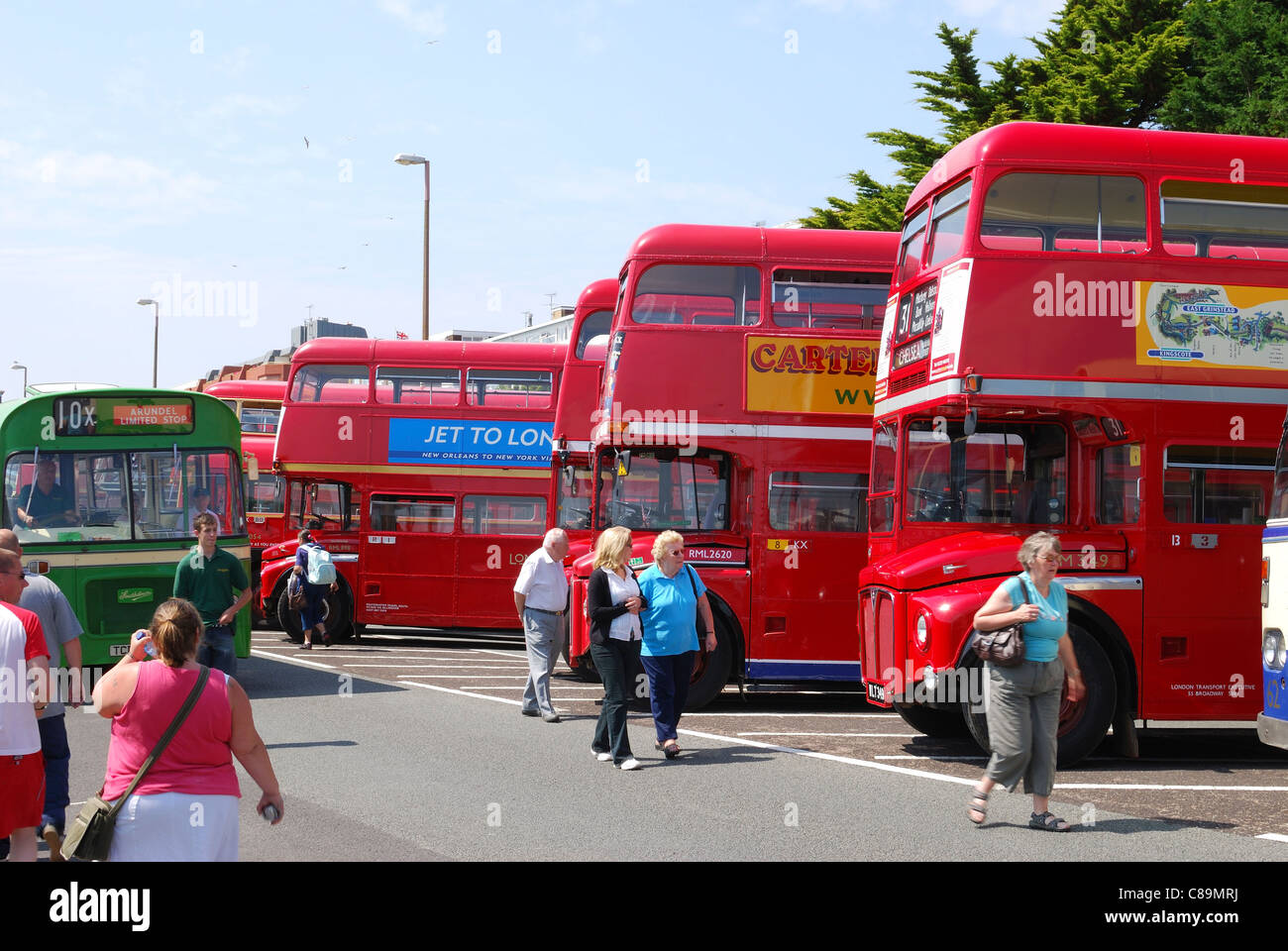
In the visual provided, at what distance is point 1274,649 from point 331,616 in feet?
49.1

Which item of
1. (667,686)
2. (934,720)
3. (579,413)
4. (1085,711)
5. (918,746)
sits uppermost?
(579,413)

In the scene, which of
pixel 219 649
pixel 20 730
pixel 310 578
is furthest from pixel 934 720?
pixel 310 578

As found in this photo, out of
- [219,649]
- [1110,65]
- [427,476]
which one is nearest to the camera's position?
[219,649]

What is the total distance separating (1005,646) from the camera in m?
7.89

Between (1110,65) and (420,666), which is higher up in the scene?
(1110,65)

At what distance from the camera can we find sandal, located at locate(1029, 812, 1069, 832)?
25.7 ft

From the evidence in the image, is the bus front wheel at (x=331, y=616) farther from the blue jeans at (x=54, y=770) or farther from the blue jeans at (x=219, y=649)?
the blue jeans at (x=54, y=770)

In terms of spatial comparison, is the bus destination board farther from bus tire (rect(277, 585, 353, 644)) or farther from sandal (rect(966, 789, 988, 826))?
sandal (rect(966, 789, 988, 826))

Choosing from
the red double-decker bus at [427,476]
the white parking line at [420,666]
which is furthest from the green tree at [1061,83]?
the white parking line at [420,666]

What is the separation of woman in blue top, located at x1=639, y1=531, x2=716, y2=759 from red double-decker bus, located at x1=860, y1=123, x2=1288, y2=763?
152 cm

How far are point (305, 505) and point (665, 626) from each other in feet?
41.5

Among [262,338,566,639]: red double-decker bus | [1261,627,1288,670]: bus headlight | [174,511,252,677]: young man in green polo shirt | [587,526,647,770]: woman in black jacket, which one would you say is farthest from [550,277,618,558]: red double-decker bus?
[1261,627,1288,670]: bus headlight

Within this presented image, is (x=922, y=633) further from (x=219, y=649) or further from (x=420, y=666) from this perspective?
(x=420, y=666)

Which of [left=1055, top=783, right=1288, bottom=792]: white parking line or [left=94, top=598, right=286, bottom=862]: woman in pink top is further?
[left=1055, top=783, right=1288, bottom=792]: white parking line
